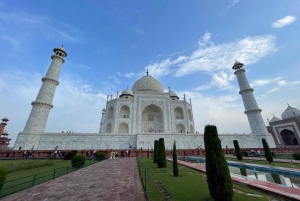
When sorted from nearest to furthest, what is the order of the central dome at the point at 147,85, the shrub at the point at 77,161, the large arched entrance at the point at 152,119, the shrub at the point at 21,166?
the shrub at the point at 21,166, the shrub at the point at 77,161, the large arched entrance at the point at 152,119, the central dome at the point at 147,85

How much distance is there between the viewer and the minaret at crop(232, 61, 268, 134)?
83.1ft

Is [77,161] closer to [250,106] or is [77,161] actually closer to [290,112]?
[250,106]

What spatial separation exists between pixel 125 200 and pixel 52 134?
20.7m

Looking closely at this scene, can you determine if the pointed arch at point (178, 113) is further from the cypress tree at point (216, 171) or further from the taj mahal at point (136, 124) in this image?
the cypress tree at point (216, 171)

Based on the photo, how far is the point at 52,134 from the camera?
66.3ft

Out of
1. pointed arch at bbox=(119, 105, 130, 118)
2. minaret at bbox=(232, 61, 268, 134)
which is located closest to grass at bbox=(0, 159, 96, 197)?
pointed arch at bbox=(119, 105, 130, 118)

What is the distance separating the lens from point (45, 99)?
71.4 ft


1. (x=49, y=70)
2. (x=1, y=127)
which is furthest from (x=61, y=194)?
(x=1, y=127)

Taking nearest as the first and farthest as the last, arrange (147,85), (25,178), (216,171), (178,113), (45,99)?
(216,171) < (25,178) < (45,99) < (178,113) < (147,85)

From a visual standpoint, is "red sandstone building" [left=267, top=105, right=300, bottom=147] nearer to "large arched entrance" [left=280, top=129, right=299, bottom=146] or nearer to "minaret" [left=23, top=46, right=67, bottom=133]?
"large arched entrance" [left=280, top=129, right=299, bottom=146]

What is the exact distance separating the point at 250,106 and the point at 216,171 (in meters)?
27.9

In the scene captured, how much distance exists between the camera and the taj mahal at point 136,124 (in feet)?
66.3

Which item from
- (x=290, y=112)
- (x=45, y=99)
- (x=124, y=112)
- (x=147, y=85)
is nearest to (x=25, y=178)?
(x=45, y=99)

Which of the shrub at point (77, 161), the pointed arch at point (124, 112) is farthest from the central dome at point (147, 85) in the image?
the shrub at point (77, 161)
